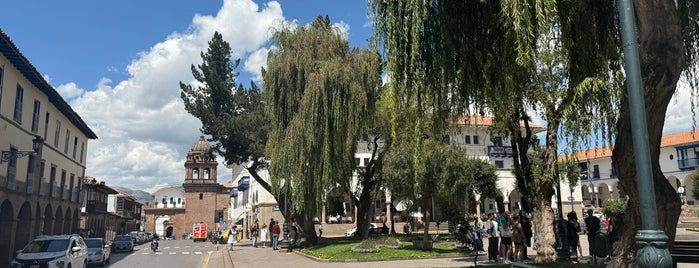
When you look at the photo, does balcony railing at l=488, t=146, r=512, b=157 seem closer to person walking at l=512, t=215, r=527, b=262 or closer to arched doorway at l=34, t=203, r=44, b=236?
person walking at l=512, t=215, r=527, b=262

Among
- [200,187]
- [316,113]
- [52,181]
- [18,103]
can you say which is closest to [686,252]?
[316,113]

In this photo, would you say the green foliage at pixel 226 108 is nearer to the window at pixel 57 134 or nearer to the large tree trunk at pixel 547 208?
the window at pixel 57 134

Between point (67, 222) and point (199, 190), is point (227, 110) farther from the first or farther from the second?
point (199, 190)

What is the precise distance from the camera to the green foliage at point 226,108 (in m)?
35.4

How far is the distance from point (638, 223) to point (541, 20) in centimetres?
306

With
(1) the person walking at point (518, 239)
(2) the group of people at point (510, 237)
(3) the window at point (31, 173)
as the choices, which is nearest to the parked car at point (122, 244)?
(3) the window at point (31, 173)

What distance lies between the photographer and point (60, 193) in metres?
33.5

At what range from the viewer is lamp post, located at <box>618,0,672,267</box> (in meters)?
4.22

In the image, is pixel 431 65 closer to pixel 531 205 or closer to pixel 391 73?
pixel 391 73

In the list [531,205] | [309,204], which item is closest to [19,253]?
[309,204]

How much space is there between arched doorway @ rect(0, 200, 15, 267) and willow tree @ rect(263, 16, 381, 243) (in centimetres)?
1259

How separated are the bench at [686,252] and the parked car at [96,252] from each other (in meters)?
21.7

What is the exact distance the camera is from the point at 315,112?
75.2ft

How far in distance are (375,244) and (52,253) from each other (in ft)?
37.9
